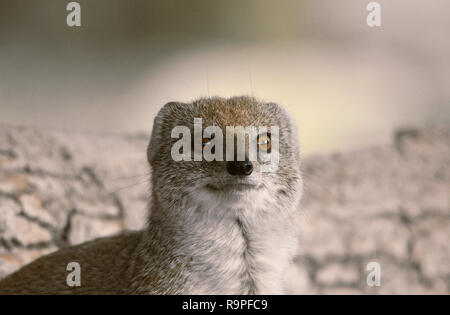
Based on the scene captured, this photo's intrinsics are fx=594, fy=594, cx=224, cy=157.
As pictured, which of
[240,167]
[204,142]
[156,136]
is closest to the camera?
[240,167]

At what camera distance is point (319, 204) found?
4895mm

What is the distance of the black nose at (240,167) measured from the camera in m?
2.49

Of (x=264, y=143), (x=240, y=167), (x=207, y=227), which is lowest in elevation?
(x=207, y=227)

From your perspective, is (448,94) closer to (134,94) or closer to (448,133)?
(448,133)

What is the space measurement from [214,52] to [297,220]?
2.59 metres

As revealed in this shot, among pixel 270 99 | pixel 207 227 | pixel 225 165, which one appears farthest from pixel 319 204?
pixel 225 165

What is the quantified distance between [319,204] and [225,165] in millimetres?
2472

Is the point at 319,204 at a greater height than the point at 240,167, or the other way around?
the point at 240,167

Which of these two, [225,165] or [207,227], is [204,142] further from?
[207,227]

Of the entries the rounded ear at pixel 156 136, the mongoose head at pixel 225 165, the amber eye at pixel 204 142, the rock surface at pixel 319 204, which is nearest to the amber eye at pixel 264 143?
the mongoose head at pixel 225 165

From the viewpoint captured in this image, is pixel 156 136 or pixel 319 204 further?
pixel 319 204

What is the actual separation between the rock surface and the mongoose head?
1325 millimetres

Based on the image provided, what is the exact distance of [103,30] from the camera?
505 centimetres

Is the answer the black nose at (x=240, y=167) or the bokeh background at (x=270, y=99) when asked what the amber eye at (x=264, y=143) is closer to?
the black nose at (x=240, y=167)
